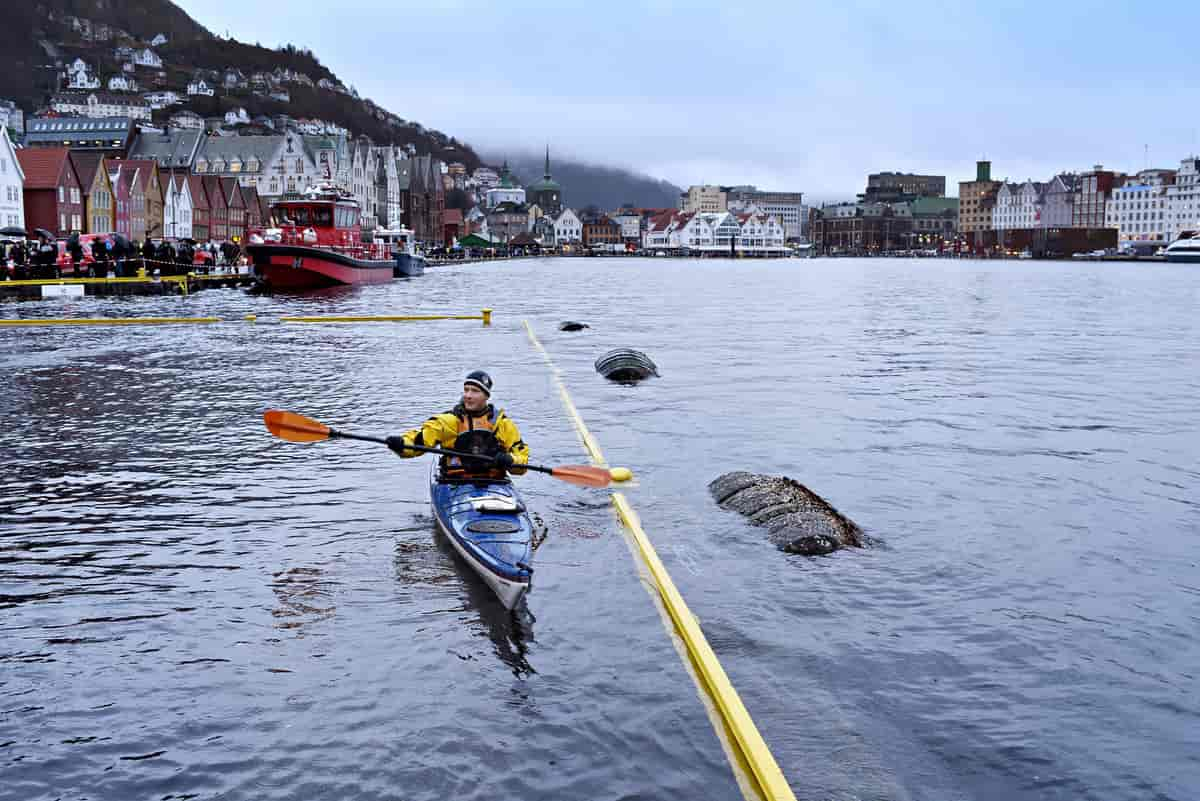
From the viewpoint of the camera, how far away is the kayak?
953 cm

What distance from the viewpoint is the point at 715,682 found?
316 inches

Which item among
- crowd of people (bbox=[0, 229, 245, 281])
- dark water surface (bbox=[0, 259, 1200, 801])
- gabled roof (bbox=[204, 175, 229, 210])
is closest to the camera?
dark water surface (bbox=[0, 259, 1200, 801])

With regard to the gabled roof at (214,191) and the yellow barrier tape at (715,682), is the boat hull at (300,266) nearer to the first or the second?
the yellow barrier tape at (715,682)

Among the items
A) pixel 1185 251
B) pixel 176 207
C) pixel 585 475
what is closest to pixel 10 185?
pixel 176 207

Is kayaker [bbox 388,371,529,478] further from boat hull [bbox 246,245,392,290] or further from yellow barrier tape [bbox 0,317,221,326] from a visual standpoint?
boat hull [bbox 246,245,392,290]

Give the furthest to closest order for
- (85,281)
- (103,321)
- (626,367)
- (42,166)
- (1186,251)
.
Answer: (1186,251)
(42,166)
(85,281)
(103,321)
(626,367)

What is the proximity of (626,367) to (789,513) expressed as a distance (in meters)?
A: 13.9

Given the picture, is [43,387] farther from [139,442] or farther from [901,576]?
[901,576]

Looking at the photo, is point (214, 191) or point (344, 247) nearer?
point (344, 247)

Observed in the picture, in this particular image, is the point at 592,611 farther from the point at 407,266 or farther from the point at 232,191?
the point at 232,191

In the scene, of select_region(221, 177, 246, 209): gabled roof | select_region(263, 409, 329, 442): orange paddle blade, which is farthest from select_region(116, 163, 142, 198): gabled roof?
select_region(263, 409, 329, 442): orange paddle blade

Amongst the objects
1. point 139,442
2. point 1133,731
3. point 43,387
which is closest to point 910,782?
point 1133,731

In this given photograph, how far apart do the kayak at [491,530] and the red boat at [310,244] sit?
47.8m

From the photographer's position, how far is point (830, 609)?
10133 mm
